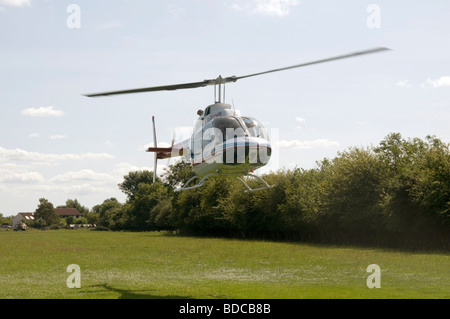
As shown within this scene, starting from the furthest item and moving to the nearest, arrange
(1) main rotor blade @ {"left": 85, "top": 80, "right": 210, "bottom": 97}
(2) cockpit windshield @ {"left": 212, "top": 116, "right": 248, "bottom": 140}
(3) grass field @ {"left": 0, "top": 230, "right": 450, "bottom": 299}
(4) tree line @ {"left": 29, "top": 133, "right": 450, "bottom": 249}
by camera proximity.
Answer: (4) tree line @ {"left": 29, "top": 133, "right": 450, "bottom": 249} < (3) grass field @ {"left": 0, "top": 230, "right": 450, "bottom": 299} < (2) cockpit windshield @ {"left": 212, "top": 116, "right": 248, "bottom": 140} < (1) main rotor blade @ {"left": 85, "top": 80, "right": 210, "bottom": 97}

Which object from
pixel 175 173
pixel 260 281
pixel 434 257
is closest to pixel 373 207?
pixel 434 257

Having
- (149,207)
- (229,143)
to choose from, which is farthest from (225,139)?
(149,207)

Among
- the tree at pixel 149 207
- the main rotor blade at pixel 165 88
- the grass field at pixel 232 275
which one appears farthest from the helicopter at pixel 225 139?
the tree at pixel 149 207

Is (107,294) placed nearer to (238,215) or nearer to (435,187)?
(435,187)

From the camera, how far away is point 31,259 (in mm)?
57438

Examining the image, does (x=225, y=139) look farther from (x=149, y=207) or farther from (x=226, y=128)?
(x=149, y=207)

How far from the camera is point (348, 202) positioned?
6869 cm

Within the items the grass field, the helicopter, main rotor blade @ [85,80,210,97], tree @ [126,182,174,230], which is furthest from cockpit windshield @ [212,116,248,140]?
tree @ [126,182,174,230]

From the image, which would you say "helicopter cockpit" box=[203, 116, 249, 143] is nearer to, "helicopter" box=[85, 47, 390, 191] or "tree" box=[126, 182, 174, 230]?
"helicopter" box=[85, 47, 390, 191]

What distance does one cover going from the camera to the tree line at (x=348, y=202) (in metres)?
58.1

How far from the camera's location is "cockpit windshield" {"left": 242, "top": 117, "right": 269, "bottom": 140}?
2147 centimetres

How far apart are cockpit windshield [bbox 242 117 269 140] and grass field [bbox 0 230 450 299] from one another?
1156 centimetres

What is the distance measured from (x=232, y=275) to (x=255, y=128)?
21.9 m
